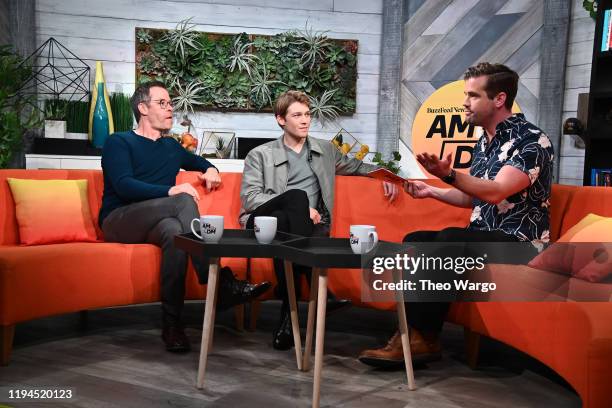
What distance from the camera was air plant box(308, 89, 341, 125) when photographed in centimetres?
550

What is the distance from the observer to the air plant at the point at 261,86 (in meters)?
5.41

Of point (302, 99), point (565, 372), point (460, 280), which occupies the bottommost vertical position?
point (565, 372)

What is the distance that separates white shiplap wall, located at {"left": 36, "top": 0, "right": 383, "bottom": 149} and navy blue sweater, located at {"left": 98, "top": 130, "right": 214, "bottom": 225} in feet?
7.14

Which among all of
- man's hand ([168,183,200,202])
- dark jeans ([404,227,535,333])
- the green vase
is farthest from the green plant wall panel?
dark jeans ([404,227,535,333])

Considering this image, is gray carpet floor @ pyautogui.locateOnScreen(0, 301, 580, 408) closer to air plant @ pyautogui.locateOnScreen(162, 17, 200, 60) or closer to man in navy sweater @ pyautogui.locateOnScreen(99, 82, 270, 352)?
man in navy sweater @ pyautogui.locateOnScreen(99, 82, 270, 352)

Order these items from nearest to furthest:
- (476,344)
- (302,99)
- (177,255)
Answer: (476,344) < (177,255) < (302,99)

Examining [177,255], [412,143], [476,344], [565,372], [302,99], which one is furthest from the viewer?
[412,143]

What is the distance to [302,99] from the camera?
325cm

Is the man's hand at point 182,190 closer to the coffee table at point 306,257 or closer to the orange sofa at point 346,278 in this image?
the orange sofa at point 346,278

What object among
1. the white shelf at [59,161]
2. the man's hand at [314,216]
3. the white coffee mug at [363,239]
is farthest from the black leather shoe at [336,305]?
the white shelf at [59,161]

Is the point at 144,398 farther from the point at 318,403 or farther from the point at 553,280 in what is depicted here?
the point at 553,280

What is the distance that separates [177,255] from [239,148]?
100 inches

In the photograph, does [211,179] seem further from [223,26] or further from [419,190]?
[223,26]

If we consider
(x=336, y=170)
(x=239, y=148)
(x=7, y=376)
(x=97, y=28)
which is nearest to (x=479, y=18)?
(x=239, y=148)
